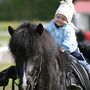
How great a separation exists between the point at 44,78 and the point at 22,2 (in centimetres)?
6893

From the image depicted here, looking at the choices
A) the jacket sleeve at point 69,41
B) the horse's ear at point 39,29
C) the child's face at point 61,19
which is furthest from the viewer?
the child's face at point 61,19

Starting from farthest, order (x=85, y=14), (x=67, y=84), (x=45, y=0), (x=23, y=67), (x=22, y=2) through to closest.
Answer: (x=22, y=2) → (x=45, y=0) → (x=85, y=14) → (x=67, y=84) → (x=23, y=67)

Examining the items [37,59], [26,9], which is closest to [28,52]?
[37,59]

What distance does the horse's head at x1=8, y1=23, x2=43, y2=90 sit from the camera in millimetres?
8352

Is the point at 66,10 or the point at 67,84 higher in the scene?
the point at 66,10

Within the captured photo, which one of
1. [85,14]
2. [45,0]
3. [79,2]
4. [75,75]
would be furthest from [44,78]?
[45,0]

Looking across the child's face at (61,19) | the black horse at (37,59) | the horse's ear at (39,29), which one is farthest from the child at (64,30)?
the horse's ear at (39,29)

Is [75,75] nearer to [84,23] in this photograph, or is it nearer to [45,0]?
[84,23]

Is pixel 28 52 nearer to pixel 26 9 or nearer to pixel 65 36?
pixel 65 36

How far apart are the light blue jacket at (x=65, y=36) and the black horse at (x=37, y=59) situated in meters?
0.28

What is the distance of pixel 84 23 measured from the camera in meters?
38.9

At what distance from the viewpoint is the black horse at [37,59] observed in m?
8.39

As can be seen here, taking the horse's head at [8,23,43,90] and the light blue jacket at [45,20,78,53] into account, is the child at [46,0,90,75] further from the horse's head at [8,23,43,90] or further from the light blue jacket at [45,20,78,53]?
the horse's head at [8,23,43,90]

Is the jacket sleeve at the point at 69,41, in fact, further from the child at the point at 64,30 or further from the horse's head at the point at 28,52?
the horse's head at the point at 28,52
